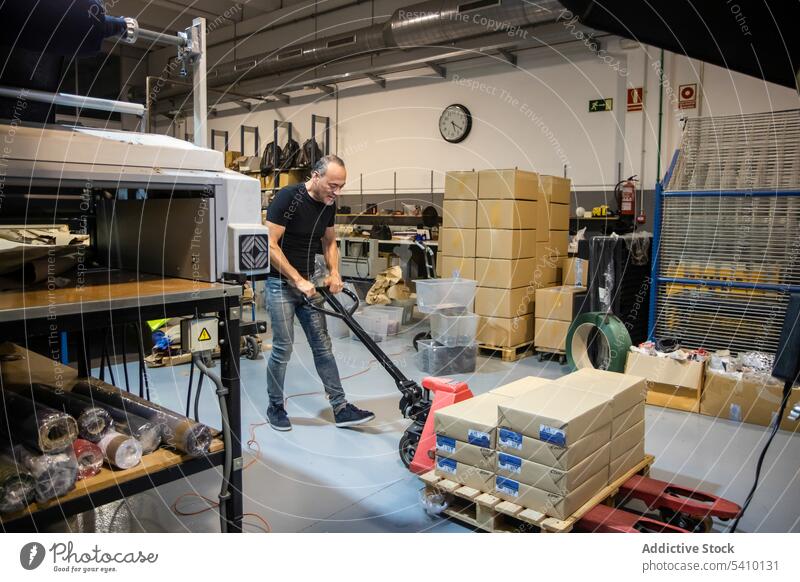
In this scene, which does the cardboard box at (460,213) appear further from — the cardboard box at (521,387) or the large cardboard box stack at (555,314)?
the cardboard box at (521,387)

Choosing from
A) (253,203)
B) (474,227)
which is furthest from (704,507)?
(474,227)

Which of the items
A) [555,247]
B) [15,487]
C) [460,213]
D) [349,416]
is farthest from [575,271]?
[15,487]

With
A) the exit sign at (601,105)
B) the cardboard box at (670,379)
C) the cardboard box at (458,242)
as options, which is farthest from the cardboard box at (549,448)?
the exit sign at (601,105)

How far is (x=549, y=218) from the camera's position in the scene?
5875 mm

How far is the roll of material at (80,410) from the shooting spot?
6.04 ft

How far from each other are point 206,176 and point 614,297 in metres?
3.79

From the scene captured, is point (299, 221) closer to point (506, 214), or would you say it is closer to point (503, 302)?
point (506, 214)

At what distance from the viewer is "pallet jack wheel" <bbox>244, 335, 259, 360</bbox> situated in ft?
17.8

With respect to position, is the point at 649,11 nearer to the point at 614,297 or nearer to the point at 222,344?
the point at 222,344

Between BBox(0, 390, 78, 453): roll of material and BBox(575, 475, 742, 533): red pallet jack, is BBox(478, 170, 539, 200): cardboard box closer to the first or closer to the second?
BBox(575, 475, 742, 533): red pallet jack

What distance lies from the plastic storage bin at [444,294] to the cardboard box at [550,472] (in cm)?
272

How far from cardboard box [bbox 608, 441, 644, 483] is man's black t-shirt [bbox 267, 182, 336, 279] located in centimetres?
205

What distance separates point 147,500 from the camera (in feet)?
8.94

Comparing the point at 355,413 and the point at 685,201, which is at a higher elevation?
the point at 685,201
